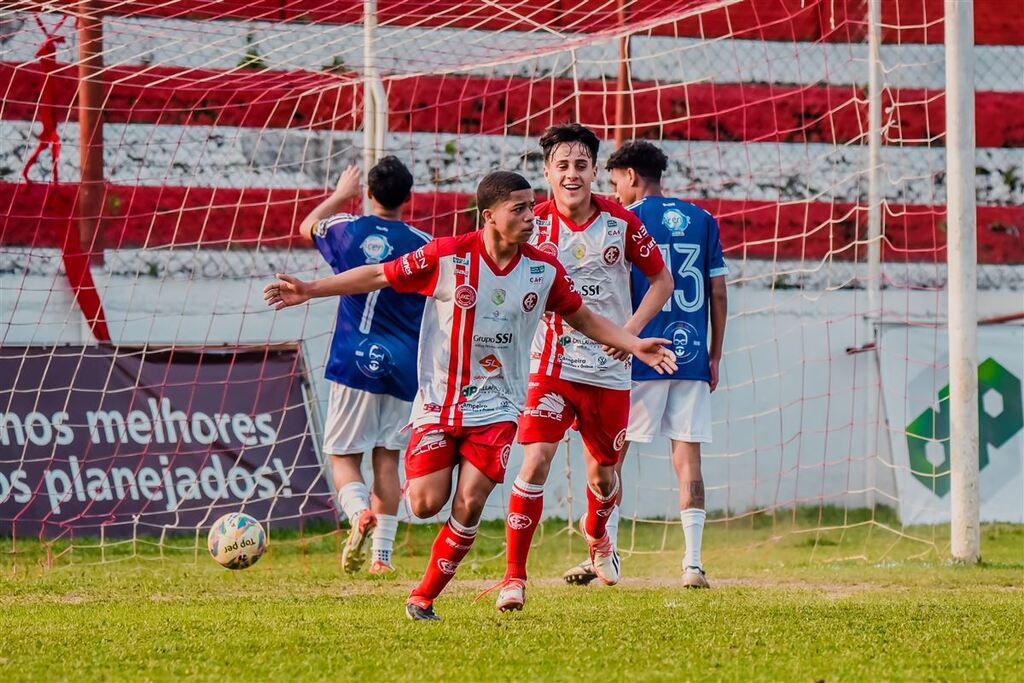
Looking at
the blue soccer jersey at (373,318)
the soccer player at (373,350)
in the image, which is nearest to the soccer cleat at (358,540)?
the soccer player at (373,350)

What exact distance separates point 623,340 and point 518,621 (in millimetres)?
1156

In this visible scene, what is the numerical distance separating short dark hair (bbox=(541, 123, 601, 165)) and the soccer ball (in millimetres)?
2374

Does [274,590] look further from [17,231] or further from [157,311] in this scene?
[17,231]

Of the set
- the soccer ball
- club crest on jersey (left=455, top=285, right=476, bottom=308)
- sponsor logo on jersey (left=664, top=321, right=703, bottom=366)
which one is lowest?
the soccer ball

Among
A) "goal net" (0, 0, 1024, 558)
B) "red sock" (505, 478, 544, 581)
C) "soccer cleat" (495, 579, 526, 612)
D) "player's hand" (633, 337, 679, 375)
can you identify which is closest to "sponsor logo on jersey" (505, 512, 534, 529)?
"red sock" (505, 478, 544, 581)

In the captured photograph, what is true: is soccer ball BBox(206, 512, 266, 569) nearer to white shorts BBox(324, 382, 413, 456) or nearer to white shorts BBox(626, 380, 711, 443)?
white shorts BBox(324, 382, 413, 456)

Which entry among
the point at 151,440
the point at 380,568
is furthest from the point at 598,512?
the point at 151,440

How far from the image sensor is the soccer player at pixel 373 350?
7703 mm

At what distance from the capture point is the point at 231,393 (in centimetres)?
966

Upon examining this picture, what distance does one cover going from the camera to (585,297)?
6.52 meters

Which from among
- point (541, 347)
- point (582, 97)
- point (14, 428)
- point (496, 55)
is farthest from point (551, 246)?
point (582, 97)

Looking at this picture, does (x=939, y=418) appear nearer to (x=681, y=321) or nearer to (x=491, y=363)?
(x=681, y=321)

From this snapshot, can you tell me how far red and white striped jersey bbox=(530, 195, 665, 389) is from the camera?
640 centimetres

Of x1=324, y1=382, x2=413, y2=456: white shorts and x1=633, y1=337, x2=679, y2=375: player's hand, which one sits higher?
x1=633, y1=337, x2=679, y2=375: player's hand
